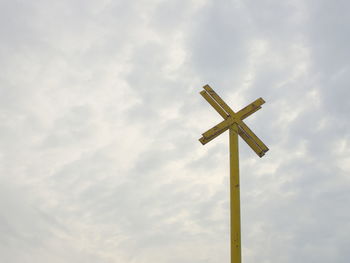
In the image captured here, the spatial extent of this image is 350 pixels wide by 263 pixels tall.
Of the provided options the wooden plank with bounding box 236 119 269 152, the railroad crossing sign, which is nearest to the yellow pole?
the railroad crossing sign

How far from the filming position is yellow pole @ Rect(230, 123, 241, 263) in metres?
6.34

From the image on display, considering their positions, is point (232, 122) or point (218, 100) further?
point (218, 100)

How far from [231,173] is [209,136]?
93cm

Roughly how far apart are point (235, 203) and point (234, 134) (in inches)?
53.6

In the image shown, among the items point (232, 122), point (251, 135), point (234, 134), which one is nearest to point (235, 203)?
point (234, 134)

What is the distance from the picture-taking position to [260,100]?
7.93m

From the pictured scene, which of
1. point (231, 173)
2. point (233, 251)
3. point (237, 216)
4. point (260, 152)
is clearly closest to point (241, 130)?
point (260, 152)

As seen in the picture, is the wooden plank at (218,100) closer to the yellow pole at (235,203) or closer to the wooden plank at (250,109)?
the wooden plank at (250,109)

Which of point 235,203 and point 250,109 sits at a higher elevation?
point 250,109

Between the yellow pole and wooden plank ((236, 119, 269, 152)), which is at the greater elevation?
wooden plank ((236, 119, 269, 152))

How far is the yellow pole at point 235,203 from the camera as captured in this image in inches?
249

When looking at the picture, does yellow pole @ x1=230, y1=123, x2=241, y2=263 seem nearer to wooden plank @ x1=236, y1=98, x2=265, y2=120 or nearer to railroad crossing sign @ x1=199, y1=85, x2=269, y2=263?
railroad crossing sign @ x1=199, y1=85, x2=269, y2=263

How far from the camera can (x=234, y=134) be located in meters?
7.34

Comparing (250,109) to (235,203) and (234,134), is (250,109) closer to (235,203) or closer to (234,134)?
(234,134)
